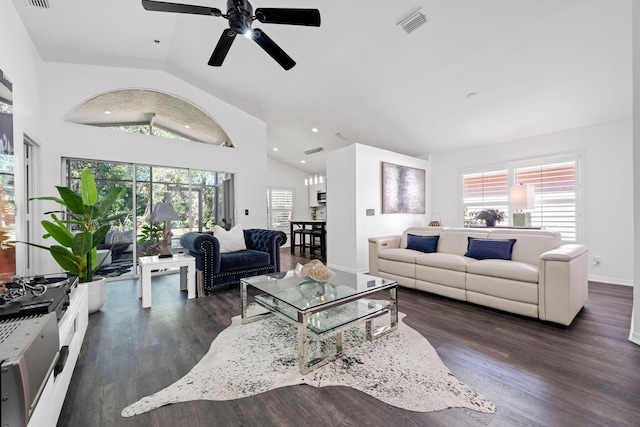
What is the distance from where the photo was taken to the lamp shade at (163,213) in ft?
11.3

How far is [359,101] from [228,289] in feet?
12.0

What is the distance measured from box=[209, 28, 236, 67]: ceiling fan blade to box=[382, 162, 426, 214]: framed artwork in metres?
3.40

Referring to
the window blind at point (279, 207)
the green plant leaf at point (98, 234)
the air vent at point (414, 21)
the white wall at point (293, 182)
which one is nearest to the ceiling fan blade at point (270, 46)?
the air vent at point (414, 21)

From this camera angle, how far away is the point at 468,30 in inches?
116

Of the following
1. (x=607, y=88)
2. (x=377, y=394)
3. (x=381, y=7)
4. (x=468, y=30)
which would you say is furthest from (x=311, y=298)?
(x=607, y=88)

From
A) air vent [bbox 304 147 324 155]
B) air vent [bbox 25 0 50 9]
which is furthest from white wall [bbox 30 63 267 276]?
air vent [bbox 304 147 324 155]

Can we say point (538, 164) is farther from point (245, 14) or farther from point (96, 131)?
point (96, 131)

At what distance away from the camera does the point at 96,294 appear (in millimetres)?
3027

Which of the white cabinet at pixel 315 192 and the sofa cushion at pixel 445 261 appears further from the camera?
the white cabinet at pixel 315 192

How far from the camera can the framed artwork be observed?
17.3ft

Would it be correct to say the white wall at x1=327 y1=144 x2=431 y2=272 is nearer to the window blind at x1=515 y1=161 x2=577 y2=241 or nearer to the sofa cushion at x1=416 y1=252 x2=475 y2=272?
the sofa cushion at x1=416 y1=252 x2=475 y2=272

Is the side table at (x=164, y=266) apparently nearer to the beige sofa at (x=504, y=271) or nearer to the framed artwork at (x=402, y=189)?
the beige sofa at (x=504, y=271)

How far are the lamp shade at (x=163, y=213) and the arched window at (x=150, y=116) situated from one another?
199 centimetres

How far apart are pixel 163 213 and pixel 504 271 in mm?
4032
